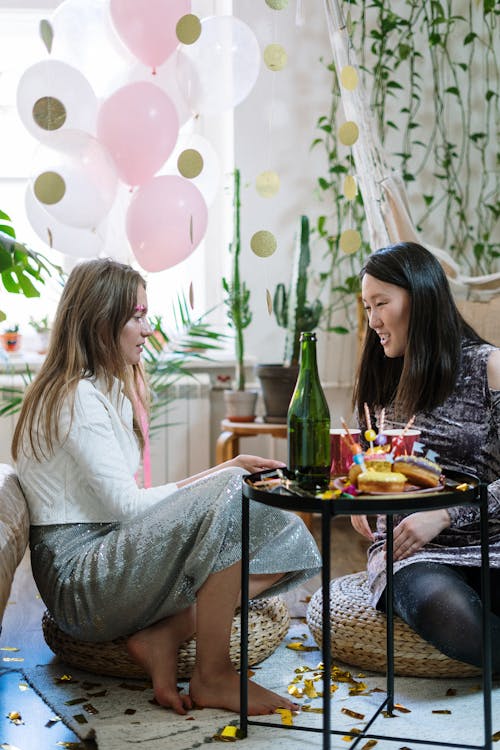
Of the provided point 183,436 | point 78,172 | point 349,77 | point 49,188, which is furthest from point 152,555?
point 183,436

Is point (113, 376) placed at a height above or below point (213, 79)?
below

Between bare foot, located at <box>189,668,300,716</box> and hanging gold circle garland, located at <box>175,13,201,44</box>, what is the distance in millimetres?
1547

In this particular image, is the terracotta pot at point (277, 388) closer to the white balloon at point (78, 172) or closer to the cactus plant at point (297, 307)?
the cactus plant at point (297, 307)

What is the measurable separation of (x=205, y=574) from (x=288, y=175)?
7.40 ft

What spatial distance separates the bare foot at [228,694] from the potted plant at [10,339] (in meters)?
2.20

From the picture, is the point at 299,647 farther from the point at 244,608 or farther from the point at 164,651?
the point at 244,608

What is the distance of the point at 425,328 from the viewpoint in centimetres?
200

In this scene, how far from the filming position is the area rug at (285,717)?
5.44 feet

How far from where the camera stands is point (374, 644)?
198 cm

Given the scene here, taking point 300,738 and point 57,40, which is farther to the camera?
point 57,40

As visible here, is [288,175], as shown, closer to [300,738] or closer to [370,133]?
[370,133]

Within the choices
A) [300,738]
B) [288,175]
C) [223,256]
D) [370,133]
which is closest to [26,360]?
[223,256]

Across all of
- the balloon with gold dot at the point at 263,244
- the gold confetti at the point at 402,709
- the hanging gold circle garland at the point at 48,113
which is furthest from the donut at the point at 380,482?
the hanging gold circle garland at the point at 48,113

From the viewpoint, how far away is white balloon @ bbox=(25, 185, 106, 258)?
2719 mm
